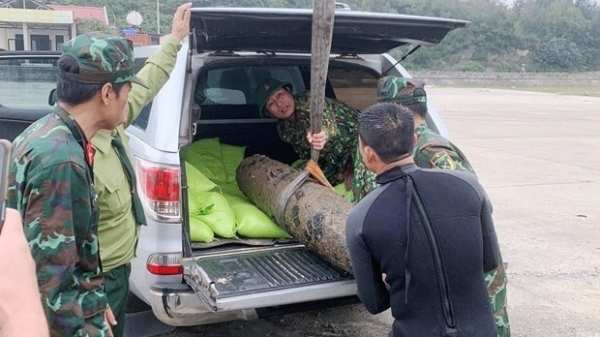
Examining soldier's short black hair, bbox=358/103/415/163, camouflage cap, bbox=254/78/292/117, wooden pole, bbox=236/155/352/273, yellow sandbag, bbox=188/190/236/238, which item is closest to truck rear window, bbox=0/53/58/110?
camouflage cap, bbox=254/78/292/117

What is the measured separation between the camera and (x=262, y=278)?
3.22 m

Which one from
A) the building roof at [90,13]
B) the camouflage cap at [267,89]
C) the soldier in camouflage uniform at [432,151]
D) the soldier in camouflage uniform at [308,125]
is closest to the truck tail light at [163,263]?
the soldier in camouflage uniform at [432,151]

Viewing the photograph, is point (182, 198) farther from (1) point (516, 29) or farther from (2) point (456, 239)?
(1) point (516, 29)

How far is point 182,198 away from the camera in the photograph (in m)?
3.26

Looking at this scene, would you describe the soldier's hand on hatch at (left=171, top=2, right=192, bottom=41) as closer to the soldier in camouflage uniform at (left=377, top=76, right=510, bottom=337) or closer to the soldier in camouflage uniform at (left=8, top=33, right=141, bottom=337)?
the soldier in camouflage uniform at (left=8, top=33, right=141, bottom=337)

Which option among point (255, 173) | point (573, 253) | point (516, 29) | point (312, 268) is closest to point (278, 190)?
point (255, 173)

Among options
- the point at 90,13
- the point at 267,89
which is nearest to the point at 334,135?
the point at 267,89

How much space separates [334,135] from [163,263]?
153 centimetres

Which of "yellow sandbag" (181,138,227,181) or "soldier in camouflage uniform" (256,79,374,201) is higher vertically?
"soldier in camouflage uniform" (256,79,374,201)

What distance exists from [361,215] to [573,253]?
166 inches

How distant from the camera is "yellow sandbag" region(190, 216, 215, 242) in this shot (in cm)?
362

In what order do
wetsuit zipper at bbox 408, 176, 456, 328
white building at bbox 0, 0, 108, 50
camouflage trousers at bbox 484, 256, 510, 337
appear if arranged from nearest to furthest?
1. wetsuit zipper at bbox 408, 176, 456, 328
2. camouflage trousers at bbox 484, 256, 510, 337
3. white building at bbox 0, 0, 108, 50

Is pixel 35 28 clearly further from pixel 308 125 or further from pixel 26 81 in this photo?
pixel 308 125

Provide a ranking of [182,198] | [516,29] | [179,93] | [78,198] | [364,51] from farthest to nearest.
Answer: [516,29] → [364,51] → [179,93] → [182,198] → [78,198]
